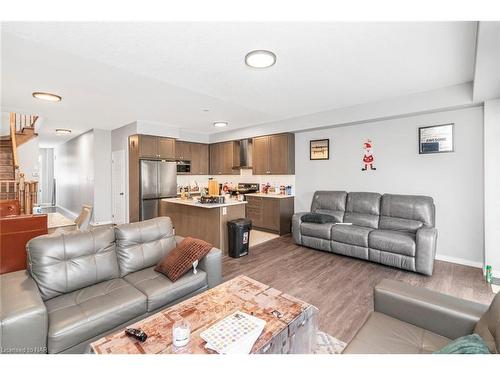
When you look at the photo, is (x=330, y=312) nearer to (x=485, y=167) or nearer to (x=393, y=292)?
(x=393, y=292)

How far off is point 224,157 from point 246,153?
0.79 meters

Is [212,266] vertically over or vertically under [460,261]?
over

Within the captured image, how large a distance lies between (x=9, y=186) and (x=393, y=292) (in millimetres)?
7274

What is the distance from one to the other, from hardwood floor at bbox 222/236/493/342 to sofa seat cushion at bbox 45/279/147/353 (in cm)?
147

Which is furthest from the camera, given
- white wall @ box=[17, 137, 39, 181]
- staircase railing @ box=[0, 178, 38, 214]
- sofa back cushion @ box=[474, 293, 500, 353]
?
white wall @ box=[17, 137, 39, 181]

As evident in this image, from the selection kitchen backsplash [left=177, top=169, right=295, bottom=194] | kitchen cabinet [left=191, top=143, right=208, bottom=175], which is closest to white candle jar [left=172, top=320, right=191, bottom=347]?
kitchen backsplash [left=177, top=169, right=295, bottom=194]

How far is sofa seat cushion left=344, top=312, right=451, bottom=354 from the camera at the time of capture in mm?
1284

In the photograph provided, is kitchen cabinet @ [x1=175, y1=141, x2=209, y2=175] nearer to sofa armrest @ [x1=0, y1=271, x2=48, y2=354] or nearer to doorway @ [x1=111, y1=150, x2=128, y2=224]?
doorway @ [x1=111, y1=150, x2=128, y2=224]

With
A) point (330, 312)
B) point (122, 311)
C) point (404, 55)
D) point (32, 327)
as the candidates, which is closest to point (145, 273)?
point (122, 311)

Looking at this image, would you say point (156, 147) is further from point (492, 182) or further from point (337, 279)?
point (492, 182)

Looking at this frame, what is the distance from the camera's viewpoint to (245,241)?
404 centimetres

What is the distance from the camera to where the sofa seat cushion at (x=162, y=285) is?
1979mm

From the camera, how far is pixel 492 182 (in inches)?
125

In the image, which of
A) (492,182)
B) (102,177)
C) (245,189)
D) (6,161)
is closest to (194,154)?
(245,189)
